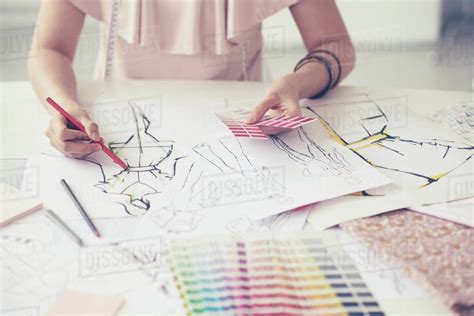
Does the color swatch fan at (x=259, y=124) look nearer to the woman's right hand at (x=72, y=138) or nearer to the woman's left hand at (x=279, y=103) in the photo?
the woman's left hand at (x=279, y=103)

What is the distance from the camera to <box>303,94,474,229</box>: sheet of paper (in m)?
0.65

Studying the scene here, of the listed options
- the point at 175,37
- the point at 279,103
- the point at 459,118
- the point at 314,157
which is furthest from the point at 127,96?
the point at 459,118

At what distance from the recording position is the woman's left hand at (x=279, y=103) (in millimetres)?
804

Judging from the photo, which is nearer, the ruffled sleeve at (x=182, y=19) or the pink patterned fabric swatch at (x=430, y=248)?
the pink patterned fabric swatch at (x=430, y=248)

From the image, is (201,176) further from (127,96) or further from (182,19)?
(182,19)

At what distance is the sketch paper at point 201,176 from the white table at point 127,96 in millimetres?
108

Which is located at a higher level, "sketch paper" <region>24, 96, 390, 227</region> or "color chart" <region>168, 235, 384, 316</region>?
"sketch paper" <region>24, 96, 390, 227</region>

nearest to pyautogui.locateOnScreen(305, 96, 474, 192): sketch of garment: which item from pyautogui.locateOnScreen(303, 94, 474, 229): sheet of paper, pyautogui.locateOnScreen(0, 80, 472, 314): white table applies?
pyautogui.locateOnScreen(303, 94, 474, 229): sheet of paper

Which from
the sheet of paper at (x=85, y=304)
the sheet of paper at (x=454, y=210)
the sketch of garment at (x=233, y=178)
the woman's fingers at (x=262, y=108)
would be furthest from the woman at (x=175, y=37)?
the sheet of paper at (x=85, y=304)

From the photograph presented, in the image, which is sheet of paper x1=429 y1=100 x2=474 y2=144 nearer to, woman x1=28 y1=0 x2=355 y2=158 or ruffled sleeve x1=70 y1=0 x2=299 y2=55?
woman x1=28 y1=0 x2=355 y2=158

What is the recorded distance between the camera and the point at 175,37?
3.46 ft

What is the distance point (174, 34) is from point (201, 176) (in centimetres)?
42

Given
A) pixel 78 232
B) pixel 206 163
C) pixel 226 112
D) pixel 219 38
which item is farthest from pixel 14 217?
pixel 219 38

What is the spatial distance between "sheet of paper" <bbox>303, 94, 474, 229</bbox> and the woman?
3.2 inches
